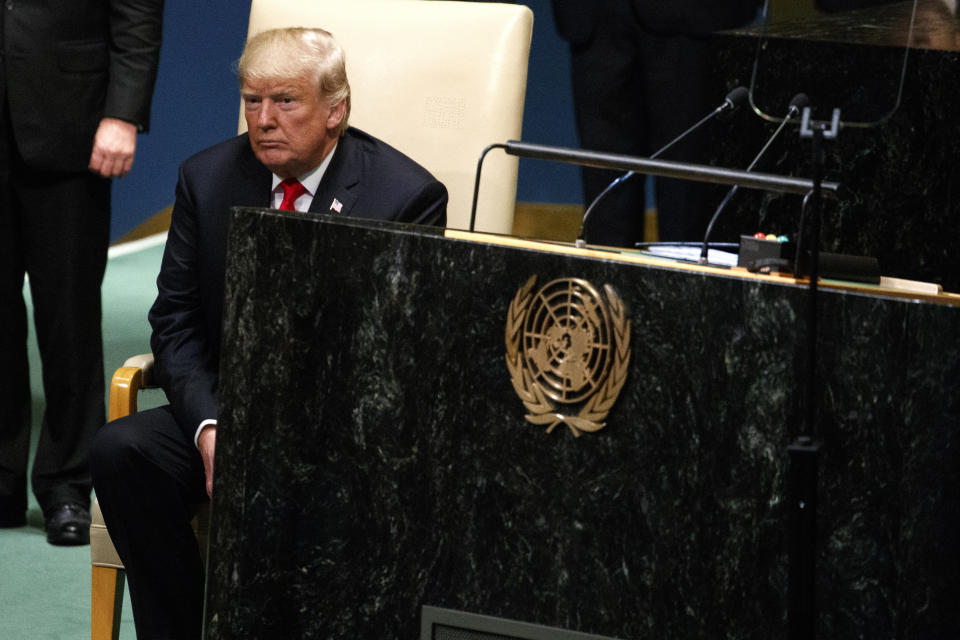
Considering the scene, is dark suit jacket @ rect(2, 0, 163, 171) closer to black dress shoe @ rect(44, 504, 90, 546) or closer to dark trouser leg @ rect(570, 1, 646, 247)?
black dress shoe @ rect(44, 504, 90, 546)

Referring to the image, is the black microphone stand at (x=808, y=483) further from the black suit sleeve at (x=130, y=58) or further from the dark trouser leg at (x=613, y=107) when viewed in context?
the dark trouser leg at (x=613, y=107)

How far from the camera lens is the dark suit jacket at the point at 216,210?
2062 millimetres

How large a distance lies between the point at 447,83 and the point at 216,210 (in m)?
0.48

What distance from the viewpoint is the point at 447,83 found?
233 centimetres

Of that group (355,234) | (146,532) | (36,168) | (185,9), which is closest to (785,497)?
(355,234)

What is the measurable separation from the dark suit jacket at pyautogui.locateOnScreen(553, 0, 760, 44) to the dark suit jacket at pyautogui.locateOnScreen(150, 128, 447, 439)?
1.22 meters

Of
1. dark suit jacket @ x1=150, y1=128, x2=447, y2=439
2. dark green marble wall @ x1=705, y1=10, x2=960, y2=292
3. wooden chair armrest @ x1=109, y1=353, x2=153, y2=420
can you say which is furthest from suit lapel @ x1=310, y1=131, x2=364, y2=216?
dark green marble wall @ x1=705, y1=10, x2=960, y2=292

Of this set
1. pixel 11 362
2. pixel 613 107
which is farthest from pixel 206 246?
pixel 613 107

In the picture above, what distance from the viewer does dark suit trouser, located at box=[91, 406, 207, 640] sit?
191 centimetres

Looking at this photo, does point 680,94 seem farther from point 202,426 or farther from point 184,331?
point 202,426

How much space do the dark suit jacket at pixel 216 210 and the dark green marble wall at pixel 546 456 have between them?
1.61 feet

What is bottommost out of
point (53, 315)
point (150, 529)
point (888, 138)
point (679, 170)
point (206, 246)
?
point (150, 529)

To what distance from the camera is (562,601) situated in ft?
4.81

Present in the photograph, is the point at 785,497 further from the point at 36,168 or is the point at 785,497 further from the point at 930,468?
the point at 36,168
